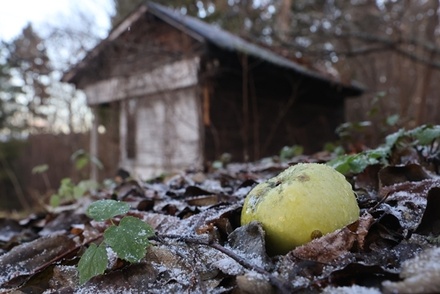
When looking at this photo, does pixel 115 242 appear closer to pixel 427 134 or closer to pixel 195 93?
pixel 427 134

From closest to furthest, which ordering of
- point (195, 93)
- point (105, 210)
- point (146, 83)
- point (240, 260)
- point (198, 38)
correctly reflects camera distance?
1. point (240, 260)
2. point (105, 210)
3. point (198, 38)
4. point (195, 93)
5. point (146, 83)

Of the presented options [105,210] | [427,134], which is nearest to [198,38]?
[427,134]

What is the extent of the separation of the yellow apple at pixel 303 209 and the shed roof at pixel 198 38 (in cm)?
Result: 531

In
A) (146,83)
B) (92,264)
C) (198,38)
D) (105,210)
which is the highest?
(198,38)

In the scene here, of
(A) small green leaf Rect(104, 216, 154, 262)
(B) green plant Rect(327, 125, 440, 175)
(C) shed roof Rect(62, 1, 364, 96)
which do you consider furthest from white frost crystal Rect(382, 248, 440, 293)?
(C) shed roof Rect(62, 1, 364, 96)

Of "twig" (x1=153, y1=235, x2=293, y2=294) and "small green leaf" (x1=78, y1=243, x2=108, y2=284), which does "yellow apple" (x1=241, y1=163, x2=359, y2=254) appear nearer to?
"twig" (x1=153, y1=235, x2=293, y2=294)

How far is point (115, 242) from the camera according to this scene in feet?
3.15

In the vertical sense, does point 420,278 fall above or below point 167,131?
above

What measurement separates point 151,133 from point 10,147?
30.3 feet

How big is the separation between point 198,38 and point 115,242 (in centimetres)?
551

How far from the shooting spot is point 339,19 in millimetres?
8492

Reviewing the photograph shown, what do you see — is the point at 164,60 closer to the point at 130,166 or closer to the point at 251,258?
the point at 130,166

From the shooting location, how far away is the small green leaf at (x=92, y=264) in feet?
3.03

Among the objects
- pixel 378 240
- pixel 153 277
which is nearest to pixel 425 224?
pixel 378 240
